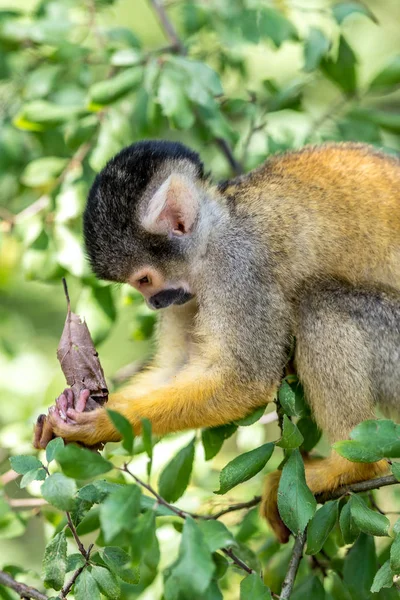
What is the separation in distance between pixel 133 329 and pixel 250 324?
96 cm

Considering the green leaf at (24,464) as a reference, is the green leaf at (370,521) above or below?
below

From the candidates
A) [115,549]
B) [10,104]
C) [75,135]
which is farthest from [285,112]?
[115,549]

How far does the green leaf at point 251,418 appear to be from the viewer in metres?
2.50

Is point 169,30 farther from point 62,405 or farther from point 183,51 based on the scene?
point 62,405

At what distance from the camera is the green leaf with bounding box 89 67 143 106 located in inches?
119

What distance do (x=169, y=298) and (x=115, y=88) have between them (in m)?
0.85

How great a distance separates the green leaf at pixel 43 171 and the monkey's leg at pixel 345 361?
4.36ft

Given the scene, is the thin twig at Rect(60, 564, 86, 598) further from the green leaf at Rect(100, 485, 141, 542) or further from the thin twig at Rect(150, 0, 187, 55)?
the thin twig at Rect(150, 0, 187, 55)

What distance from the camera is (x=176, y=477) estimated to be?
8.36 feet

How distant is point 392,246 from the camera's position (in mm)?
2723

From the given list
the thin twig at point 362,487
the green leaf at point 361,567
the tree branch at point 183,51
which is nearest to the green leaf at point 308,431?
A: the thin twig at point 362,487

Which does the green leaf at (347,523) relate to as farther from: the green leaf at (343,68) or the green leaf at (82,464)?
the green leaf at (343,68)

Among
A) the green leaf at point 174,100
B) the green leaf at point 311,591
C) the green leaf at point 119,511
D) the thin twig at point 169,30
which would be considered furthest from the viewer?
the thin twig at point 169,30

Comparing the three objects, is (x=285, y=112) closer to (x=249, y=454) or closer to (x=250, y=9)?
(x=250, y=9)
